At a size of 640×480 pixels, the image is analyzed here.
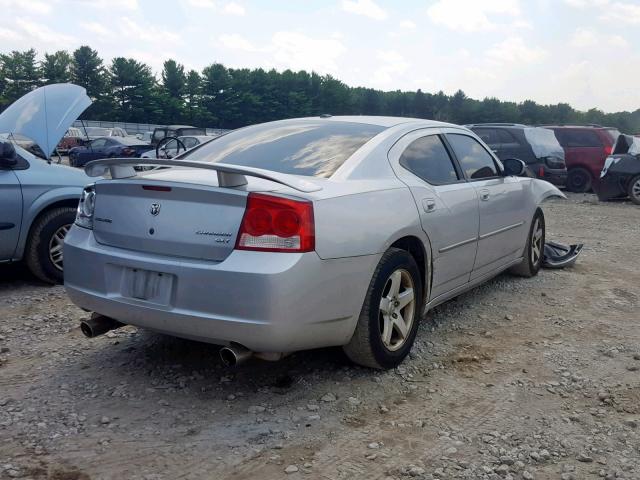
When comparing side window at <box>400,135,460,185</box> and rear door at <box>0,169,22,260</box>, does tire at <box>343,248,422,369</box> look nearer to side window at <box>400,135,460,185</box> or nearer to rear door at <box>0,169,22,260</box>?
side window at <box>400,135,460,185</box>

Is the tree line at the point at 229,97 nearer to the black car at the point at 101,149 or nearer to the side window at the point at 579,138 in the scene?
the black car at the point at 101,149

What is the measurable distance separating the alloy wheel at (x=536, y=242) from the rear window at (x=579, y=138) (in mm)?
10874

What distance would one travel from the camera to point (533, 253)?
19.9 ft

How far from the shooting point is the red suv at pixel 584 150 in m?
15.8

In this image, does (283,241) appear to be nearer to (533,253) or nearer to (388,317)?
(388,317)

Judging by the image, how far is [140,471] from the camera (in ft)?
8.57

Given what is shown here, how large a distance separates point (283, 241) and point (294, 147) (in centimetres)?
106

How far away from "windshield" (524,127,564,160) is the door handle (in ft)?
36.6

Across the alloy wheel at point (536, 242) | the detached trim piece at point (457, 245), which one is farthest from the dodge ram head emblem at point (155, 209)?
the alloy wheel at point (536, 242)

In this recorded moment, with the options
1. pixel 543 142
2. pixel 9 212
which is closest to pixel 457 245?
pixel 9 212

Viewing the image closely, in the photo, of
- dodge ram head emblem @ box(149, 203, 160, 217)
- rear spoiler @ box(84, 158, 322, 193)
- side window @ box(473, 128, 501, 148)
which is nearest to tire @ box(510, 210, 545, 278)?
rear spoiler @ box(84, 158, 322, 193)

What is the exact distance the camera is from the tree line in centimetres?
6788

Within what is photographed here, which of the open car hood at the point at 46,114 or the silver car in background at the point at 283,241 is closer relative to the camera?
the silver car in background at the point at 283,241

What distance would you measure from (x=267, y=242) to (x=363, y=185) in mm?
777
